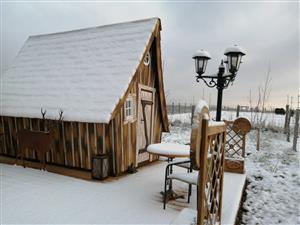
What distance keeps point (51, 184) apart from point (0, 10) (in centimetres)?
741

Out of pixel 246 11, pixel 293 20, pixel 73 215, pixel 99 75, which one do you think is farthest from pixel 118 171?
pixel 293 20

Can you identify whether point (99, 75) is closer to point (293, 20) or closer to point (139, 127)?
point (139, 127)

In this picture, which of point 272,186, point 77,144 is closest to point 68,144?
point 77,144

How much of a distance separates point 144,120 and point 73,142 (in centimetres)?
181

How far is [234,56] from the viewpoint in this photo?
12.9 feet

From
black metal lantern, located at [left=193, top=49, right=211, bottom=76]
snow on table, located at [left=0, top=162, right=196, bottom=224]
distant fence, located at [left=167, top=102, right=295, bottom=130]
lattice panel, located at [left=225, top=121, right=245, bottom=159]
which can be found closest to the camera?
snow on table, located at [left=0, top=162, right=196, bottom=224]

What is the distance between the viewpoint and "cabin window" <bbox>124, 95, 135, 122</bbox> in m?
4.96

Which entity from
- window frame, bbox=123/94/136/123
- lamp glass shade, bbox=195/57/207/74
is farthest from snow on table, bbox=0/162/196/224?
lamp glass shade, bbox=195/57/207/74

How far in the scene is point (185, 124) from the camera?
14672mm

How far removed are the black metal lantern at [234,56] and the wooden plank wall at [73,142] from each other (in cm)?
266

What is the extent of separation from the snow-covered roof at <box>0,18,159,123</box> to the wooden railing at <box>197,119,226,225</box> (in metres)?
2.53

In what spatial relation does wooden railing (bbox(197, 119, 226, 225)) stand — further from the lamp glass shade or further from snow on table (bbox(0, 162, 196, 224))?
the lamp glass shade

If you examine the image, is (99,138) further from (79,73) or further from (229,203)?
(229,203)

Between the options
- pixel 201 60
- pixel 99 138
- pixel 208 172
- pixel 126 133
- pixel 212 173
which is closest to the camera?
pixel 208 172
